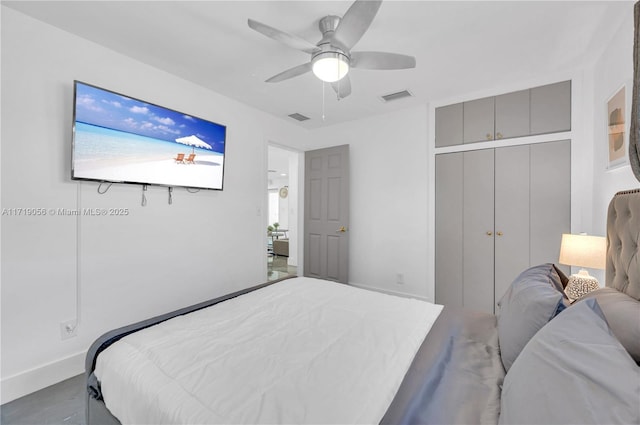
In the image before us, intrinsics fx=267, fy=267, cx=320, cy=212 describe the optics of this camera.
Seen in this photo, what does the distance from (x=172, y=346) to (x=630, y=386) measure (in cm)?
145

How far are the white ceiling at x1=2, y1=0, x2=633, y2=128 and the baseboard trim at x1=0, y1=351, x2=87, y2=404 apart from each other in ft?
7.11

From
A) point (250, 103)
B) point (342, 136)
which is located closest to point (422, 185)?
point (342, 136)

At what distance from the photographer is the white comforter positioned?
0.85 metres

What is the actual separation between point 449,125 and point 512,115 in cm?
61

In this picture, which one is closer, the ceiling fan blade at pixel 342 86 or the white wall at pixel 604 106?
the white wall at pixel 604 106

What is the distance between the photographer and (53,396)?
5.88ft

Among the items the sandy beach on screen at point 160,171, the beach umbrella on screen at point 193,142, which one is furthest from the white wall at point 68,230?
the beach umbrella on screen at point 193,142

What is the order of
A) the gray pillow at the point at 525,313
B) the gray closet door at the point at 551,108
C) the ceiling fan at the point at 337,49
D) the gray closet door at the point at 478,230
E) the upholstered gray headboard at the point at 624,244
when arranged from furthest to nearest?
the gray closet door at the point at 478,230 < the gray closet door at the point at 551,108 < the ceiling fan at the point at 337,49 < the upholstered gray headboard at the point at 624,244 < the gray pillow at the point at 525,313

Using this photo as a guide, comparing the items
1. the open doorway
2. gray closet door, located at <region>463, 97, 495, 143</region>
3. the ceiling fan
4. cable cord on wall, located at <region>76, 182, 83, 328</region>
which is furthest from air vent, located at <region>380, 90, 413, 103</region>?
cable cord on wall, located at <region>76, 182, 83, 328</region>

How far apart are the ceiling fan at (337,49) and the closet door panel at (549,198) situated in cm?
190

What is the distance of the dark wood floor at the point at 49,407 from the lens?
1.58m

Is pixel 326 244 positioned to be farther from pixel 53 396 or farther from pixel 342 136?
pixel 53 396

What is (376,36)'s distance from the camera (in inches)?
80.1

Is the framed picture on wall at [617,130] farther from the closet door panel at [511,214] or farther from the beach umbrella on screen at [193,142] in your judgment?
the beach umbrella on screen at [193,142]
